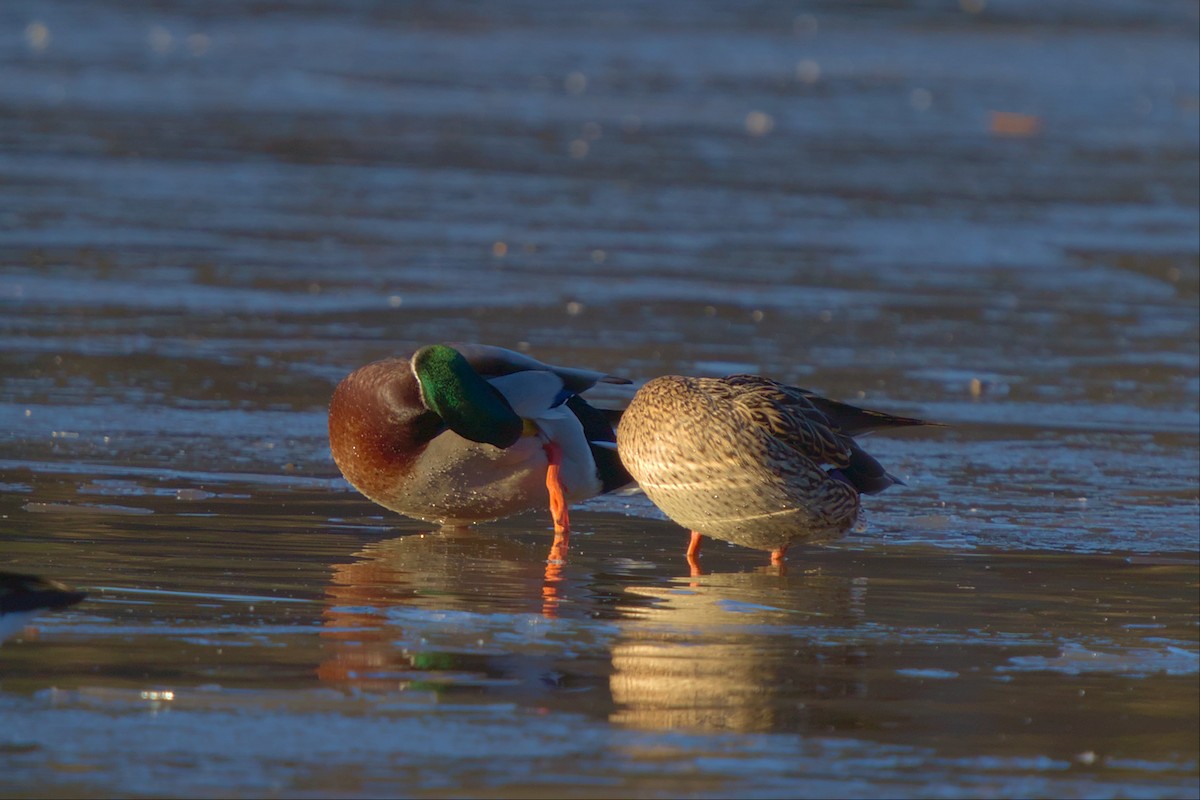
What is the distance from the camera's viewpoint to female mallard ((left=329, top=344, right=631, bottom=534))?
6.31 m

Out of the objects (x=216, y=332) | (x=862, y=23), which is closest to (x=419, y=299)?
(x=216, y=332)

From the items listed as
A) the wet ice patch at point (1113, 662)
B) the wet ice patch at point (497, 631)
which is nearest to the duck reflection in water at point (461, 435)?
the wet ice patch at point (497, 631)

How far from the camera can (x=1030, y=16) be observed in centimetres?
3216

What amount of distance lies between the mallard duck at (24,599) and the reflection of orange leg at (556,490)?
7.08 feet

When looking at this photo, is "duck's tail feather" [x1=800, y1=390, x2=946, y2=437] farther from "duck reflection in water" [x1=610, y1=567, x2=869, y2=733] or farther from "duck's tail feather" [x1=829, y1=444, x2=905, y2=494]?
"duck reflection in water" [x1=610, y1=567, x2=869, y2=733]

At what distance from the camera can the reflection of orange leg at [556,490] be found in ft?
21.2

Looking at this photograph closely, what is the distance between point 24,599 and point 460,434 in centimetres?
211

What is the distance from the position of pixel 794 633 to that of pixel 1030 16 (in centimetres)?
2841

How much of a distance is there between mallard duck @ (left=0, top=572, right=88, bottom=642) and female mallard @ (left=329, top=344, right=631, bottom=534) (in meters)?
1.97

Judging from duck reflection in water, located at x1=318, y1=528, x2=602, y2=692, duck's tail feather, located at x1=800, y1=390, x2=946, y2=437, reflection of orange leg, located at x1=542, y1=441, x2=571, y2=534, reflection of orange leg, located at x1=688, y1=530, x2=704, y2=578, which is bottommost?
duck reflection in water, located at x1=318, y1=528, x2=602, y2=692

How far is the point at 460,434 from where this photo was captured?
6.36m

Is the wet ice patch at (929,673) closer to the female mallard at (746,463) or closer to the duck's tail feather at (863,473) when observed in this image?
the female mallard at (746,463)

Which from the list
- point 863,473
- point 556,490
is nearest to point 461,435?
point 556,490

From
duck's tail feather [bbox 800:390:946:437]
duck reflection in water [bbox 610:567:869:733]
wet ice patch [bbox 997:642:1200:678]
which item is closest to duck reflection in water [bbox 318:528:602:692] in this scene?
duck reflection in water [bbox 610:567:869:733]
